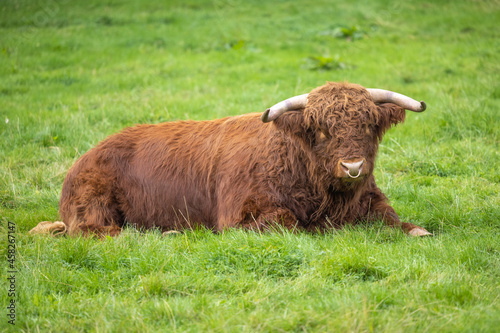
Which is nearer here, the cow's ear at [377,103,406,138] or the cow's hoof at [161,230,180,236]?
the cow's ear at [377,103,406,138]

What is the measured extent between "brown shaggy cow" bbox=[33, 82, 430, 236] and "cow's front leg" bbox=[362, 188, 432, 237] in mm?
11

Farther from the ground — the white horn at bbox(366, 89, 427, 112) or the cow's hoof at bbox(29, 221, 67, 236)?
the white horn at bbox(366, 89, 427, 112)

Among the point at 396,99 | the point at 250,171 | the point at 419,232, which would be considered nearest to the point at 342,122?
the point at 396,99

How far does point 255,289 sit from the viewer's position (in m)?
4.07

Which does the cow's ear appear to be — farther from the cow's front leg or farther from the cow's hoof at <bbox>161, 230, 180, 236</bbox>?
the cow's hoof at <bbox>161, 230, 180, 236</bbox>

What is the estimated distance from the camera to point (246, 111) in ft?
32.0

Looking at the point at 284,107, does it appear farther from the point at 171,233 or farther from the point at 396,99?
the point at 171,233

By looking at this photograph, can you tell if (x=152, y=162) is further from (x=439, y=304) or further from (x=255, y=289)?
(x=439, y=304)

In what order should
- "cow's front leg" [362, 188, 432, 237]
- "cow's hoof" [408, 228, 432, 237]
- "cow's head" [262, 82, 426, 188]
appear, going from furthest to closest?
"cow's front leg" [362, 188, 432, 237]
"cow's hoof" [408, 228, 432, 237]
"cow's head" [262, 82, 426, 188]

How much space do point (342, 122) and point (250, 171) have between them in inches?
45.3

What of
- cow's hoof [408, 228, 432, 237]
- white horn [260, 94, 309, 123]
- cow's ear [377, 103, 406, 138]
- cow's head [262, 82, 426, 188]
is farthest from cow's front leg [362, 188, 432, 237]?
white horn [260, 94, 309, 123]

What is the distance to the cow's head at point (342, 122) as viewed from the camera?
498 centimetres

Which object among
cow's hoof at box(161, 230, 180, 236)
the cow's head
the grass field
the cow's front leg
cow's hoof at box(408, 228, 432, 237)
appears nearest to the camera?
the grass field

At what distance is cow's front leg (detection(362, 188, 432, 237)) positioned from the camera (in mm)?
5293
